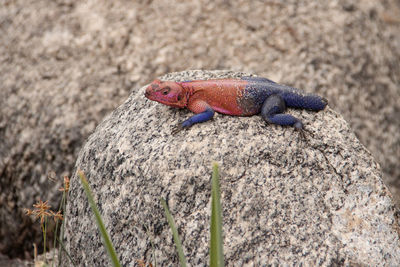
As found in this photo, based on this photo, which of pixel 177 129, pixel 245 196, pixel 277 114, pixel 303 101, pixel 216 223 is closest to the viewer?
pixel 216 223

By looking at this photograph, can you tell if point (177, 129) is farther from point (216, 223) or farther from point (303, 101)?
point (216, 223)

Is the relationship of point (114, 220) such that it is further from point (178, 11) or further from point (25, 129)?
point (178, 11)

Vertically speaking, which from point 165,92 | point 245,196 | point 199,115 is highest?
point 165,92

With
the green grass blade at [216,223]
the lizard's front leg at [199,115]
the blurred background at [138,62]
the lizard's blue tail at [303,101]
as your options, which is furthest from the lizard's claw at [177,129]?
the blurred background at [138,62]

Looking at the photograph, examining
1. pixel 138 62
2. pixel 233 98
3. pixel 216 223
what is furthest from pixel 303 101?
pixel 138 62

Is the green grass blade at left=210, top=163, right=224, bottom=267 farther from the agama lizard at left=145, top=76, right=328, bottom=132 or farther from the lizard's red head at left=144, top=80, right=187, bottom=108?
the lizard's red head at left=144, top=80, right=187, bottom=108

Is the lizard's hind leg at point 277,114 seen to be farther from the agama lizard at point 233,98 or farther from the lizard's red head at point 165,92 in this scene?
the lizard's red head at point 165,92
